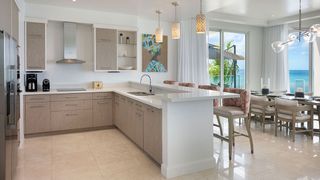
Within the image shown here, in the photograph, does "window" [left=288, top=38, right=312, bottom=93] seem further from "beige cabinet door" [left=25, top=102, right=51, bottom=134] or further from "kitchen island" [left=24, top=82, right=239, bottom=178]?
"beige cabinet door" [left=25, top=102, right=51, bottom=134]

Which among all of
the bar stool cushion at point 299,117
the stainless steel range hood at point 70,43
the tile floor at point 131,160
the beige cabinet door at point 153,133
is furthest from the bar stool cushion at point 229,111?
the stainless steel range hood at point 70,43

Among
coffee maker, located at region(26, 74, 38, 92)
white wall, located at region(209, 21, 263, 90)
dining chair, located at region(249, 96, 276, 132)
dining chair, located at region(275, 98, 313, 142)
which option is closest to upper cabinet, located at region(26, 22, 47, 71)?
coffee maker, located at region(26, 74, 38, 92)

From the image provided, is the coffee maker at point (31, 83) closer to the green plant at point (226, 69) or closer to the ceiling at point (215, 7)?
the ceiling at point (215, 7)

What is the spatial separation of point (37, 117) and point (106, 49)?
211 centimetres

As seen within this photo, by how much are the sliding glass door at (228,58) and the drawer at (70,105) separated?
4.10m

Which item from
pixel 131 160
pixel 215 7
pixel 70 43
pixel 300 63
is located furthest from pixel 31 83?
pixel 300 63

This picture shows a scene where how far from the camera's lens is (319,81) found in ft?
23.9

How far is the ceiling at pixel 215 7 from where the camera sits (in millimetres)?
4961

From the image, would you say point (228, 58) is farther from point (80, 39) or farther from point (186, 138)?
point (186, 138)

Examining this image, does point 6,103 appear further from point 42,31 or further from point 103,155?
point 42,31

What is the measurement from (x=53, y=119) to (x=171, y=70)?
11.1 ft

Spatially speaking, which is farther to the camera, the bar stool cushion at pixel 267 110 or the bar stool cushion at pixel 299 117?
the bar stool cushion at pixel 267 110

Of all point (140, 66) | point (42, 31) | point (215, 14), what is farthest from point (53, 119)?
point (215, 14)

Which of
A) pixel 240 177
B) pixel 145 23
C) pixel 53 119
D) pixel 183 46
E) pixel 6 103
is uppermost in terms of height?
pixel 145 23
